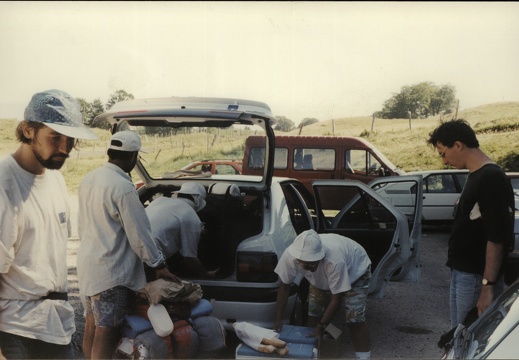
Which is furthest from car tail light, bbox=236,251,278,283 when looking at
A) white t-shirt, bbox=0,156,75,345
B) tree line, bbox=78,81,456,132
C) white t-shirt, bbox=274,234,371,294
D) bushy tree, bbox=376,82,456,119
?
bushy tree, bbox=376,82,456,119

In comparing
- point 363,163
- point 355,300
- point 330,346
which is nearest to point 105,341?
point 330,346

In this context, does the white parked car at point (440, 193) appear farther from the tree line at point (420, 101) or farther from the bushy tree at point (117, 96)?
the tree line at point (420, 101)

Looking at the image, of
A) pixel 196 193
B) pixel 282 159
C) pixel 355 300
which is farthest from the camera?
pixel 282 159

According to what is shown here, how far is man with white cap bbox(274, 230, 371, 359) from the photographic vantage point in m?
3.79

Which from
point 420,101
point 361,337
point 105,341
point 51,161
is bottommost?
point 361,337

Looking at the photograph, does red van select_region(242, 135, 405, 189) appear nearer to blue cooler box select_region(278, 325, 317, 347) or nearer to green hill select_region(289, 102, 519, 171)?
blue cooler box select_region(278, 325, 317, 347)

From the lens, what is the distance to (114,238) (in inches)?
125

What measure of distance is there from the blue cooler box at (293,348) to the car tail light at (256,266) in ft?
1.99

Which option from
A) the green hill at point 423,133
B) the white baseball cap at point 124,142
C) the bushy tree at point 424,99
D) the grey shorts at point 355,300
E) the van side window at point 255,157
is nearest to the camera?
the white baseball cap at point 124,142

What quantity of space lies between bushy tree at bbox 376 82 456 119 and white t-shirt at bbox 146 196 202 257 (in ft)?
115

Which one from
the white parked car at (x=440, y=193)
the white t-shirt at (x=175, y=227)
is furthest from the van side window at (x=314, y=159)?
the white t-shirt at (x=175, y=227)

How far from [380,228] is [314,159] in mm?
8072

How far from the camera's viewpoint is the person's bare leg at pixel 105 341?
123 inches

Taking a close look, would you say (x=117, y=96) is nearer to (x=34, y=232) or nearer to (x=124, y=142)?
(x=124, y=142)
